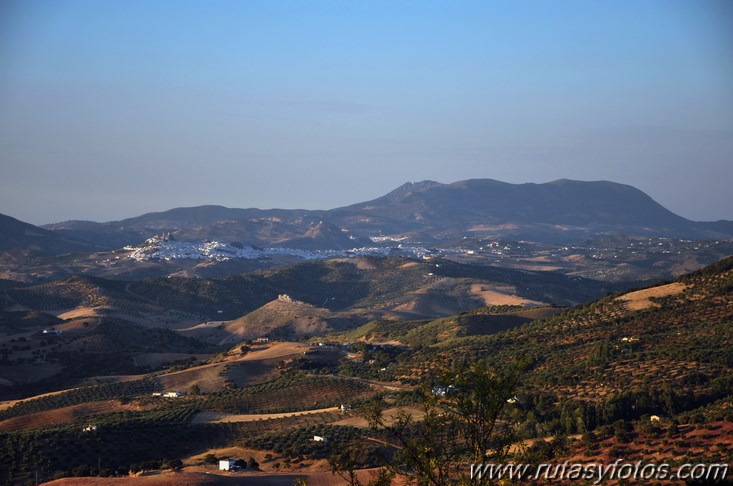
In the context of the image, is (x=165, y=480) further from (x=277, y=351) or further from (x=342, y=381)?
(x=277, y=351)

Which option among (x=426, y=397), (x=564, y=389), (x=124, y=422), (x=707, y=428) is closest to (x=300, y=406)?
(x=124, y=422)

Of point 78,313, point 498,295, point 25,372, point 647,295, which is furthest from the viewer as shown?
point 498,295

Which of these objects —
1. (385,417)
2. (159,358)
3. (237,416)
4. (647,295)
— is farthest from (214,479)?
(159,358)

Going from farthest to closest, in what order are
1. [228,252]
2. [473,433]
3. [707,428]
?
1. [228,252]
2. [707,428]
3. [473,433]

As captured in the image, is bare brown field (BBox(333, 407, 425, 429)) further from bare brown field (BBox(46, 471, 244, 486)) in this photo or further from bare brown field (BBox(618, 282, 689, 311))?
bare brown field (BBox(618, 282, 689, 311))

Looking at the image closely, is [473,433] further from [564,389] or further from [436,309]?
[436,309]

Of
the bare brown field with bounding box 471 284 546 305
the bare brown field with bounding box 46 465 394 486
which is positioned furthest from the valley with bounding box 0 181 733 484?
the bare brown field with bounding box 471 284 546 305

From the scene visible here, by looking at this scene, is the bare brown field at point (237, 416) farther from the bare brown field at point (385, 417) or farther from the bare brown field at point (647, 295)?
the bare brown field at point (647, 295)
